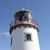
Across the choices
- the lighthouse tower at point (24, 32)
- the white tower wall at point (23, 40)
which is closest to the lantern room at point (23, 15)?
the lighthouse tower at point (24, 32)

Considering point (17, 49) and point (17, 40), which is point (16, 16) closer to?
point (17, 40)

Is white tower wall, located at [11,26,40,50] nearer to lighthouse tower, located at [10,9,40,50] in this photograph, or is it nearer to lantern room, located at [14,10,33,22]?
lighthouse tower, located at [10,9,40,50]

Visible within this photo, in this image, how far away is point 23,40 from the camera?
14930 mm

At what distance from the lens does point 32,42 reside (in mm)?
15008

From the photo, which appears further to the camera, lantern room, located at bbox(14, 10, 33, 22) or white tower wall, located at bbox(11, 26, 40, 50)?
lantern room, located at bbox(14, 10, 33, 22)

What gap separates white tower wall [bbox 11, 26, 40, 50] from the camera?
14733mm

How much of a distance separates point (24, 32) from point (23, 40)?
99cm

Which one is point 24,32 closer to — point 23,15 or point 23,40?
point 23,40

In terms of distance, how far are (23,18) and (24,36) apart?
253 cm

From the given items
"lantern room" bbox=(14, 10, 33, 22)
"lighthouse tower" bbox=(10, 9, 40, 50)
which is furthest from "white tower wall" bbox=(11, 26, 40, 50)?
"lantern room" bbox=(14, 10, 33, 22)

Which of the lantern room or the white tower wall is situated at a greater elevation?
the lantern room

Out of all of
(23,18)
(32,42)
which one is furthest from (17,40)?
(23,18)

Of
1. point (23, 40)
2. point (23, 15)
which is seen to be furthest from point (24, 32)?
point (23, 15)

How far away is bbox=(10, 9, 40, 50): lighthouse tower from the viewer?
→ 48.7 ft
